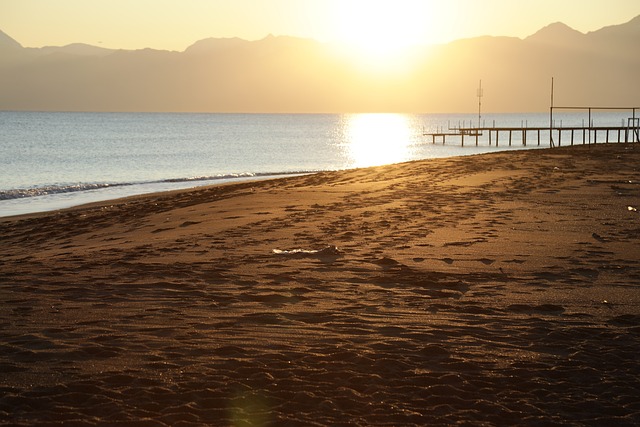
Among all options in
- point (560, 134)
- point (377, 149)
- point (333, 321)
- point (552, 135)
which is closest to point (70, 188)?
point (333, 321)

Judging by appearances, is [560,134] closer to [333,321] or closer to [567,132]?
[567,132]

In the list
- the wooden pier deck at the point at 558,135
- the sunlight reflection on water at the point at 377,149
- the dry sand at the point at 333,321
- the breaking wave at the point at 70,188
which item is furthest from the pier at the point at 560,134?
the dry sand at the point at 333,321

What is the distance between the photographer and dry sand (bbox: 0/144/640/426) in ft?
17.0

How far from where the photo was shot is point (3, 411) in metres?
4.98

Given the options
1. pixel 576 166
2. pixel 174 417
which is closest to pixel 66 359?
pixel 174 417

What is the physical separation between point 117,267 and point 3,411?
4864 millimetres

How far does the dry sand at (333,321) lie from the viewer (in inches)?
204

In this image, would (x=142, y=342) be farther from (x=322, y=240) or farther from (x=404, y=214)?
(x=404, y=214)

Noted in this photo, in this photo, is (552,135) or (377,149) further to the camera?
(552,135)

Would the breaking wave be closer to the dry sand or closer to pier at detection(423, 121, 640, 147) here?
the dry sand

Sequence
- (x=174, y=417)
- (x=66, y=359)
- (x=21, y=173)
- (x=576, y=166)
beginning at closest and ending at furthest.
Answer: (x=174, y=417) < (x=66, y=359) < (x=576, y=166) < (x=21, y=173)

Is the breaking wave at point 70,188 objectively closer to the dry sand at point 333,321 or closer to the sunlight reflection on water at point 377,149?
the sunlight reflection on water at point 377,149

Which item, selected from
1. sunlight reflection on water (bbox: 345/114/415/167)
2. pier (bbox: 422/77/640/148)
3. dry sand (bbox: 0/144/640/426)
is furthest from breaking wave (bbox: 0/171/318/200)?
pier (bbox: 422/77/640/148)

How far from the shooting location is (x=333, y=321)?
700cm
